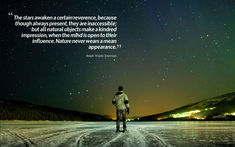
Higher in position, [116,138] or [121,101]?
[121,101]

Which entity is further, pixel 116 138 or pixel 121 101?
pixel 121 101

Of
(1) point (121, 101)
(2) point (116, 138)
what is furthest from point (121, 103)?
(2) point (116, 138)

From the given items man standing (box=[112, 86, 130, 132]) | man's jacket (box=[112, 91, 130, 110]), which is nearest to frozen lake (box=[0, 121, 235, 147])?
man standing (box=[112, 86, 130, 132])

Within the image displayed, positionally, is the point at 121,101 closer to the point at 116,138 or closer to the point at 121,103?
the point at 121,103

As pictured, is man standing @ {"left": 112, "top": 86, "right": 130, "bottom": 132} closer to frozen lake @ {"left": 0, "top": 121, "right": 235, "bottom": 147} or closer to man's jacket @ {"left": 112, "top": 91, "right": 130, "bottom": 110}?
man's jacket @ {"left": 112, "top": 91, "right": 130, "bottom": 110}

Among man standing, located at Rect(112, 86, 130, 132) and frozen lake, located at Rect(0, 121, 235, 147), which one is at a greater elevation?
man standing, located at Rect(112, 86, 130, 132)

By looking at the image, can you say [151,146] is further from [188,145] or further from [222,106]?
[222,106]

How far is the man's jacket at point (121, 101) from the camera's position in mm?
15039

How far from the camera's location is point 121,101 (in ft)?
49.4

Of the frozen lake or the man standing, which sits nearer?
the frozen lake

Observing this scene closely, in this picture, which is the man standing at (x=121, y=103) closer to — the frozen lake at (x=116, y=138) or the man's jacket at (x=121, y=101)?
the man's jacket at (x=121, y=101)

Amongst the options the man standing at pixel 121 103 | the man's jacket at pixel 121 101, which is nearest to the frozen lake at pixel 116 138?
the man standing at pixel 121 103

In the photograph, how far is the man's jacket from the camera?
592 inches

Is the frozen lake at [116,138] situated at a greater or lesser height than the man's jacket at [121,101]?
lesser
